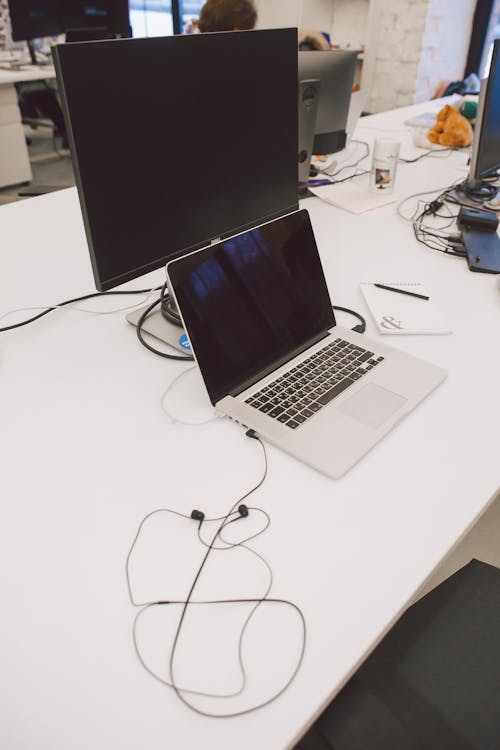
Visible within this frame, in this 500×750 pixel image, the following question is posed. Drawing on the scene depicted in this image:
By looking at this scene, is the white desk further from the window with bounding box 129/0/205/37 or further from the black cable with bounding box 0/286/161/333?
the black cable with bounding box 0/286/161/333

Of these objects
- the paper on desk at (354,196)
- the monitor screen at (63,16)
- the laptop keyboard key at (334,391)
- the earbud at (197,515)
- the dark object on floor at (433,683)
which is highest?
the monitor screen at (63,16)

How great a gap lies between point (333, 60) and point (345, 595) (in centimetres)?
172

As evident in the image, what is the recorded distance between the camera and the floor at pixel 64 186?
51.2 inches

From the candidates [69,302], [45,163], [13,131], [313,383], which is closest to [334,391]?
[313,383]

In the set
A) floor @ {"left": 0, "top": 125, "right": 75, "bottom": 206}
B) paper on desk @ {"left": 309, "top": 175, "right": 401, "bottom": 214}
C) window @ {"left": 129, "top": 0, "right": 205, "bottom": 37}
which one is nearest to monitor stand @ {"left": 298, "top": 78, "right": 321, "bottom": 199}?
paper on desk @ {"left": 309, "top": 175, "right": 401, "bottom": 214}

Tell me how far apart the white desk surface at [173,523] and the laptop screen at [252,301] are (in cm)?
10

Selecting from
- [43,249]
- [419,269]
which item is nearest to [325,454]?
[419,269]

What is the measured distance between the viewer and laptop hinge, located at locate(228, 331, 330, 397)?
0.85 meters

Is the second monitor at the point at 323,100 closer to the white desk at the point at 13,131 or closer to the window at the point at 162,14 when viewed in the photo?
the white desk at the point at 13,131

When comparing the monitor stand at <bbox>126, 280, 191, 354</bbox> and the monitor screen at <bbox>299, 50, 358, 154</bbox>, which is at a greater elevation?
the monitor screen at <bbox>299, 50, 358, 154</bbox>

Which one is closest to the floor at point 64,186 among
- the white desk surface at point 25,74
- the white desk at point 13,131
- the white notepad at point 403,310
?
the white desk at point 13,131

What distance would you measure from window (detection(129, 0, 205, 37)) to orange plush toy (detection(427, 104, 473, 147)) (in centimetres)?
382

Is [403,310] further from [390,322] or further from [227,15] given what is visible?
[227,15]

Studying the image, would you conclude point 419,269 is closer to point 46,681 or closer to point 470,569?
point 470,569
